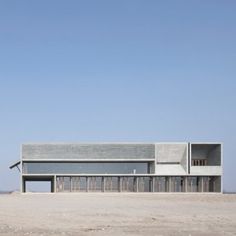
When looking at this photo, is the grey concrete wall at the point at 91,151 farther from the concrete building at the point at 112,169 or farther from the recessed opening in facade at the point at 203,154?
the recessed opening in facade at the point at 203,154

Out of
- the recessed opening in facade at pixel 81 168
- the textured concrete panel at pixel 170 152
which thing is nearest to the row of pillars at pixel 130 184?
the recessed opening in facade at pixel 81 168

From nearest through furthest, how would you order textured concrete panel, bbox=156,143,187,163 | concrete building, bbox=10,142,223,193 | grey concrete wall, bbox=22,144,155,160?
concrete building, bbox=10,142,223,193, grey concrete wall, bbox=22,144,155,160, textured concrete panel, bbox=156,143,187,163

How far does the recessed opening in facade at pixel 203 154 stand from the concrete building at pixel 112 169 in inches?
73.5

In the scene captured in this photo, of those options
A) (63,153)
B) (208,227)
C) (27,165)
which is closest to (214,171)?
(63,153)

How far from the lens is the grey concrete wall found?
73.8 m

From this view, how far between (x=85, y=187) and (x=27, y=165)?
907 centimetres

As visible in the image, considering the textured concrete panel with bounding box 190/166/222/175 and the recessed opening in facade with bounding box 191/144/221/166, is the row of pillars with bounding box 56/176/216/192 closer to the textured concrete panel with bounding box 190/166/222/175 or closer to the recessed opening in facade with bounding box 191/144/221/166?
the textured concrete panel with bounding box 190/166/222/175

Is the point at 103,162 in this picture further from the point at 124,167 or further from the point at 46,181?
the point at 46,181

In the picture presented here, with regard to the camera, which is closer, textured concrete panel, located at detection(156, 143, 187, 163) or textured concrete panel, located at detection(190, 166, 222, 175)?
textured concrete panel, located at detection(190, 166, 222, 175)

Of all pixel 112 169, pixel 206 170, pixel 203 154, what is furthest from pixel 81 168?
pixel 203 154

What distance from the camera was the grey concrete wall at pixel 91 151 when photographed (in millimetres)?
73812

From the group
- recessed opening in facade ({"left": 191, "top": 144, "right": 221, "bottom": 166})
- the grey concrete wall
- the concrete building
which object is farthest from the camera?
recessed opening in facade ({"left": 191, "top": 144, "right": 221, "bottom": 166})

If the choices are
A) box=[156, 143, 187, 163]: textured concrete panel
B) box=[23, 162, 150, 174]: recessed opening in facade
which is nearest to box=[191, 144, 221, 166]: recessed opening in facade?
box=[156, 143, 187, 163]: textured concrete panel

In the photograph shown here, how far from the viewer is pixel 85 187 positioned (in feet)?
242
